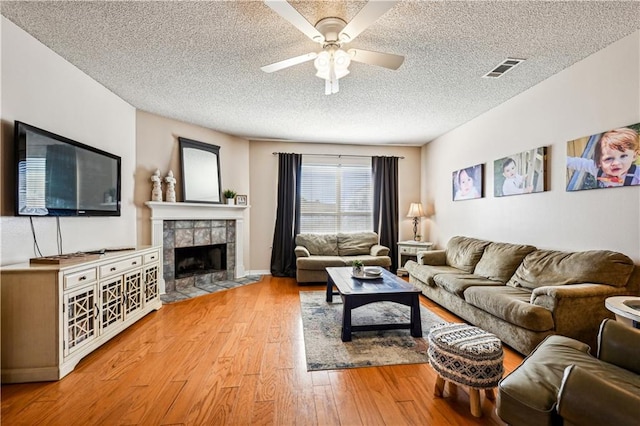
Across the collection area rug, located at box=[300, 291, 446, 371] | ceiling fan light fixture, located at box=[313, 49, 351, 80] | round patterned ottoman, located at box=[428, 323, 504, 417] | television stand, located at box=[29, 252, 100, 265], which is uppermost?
ceiling fan light fixture, located at box=[313, 49, 351, 80]

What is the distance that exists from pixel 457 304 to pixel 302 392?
214 cm

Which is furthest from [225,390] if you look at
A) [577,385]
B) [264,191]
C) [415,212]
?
[415,212]

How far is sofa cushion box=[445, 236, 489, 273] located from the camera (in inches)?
154

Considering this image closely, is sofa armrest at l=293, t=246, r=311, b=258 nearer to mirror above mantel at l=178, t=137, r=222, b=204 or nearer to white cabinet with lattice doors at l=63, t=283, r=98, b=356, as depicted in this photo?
mirror above mantel at l=178, t=137, r=222, b=204

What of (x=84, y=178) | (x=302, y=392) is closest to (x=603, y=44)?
(x=302, y=392)

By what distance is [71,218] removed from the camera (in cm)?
289

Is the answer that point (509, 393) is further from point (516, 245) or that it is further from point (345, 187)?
point (345, 187)

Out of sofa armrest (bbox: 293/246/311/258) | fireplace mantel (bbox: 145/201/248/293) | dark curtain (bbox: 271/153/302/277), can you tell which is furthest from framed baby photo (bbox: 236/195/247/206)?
sofa armrest (bbox: 293/246/311/258)

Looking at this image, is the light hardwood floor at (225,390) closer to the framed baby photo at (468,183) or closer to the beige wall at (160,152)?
the beige wall at (160,152)

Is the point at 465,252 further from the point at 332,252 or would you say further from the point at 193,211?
the point at 193,211

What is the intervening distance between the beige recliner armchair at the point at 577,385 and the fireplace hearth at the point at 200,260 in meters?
4.50

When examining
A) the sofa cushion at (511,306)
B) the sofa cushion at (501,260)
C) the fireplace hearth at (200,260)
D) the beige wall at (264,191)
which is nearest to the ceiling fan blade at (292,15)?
the sofa cushion at (511,306)

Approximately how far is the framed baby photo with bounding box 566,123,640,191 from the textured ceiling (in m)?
0.79

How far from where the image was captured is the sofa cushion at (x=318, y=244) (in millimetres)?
5512
